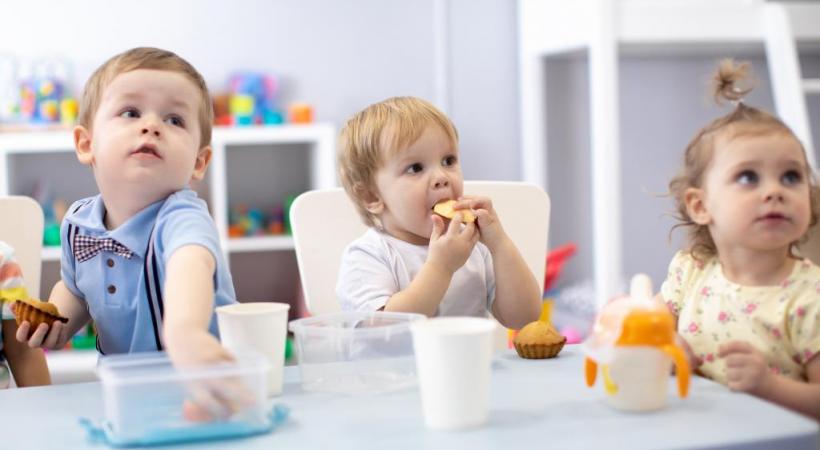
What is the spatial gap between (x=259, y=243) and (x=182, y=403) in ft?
7.16

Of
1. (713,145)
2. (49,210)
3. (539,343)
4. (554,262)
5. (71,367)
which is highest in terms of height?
(713,145)

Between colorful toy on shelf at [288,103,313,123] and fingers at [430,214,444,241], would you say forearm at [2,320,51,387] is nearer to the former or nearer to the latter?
fingers at [430,214,444,241]

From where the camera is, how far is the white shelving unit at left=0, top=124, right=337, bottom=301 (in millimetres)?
2779

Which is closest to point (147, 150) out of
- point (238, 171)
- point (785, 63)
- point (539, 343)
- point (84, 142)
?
point (84, 142)

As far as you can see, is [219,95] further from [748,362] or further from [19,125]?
[748,362]

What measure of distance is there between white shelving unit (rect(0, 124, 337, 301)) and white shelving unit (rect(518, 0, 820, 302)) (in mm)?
796

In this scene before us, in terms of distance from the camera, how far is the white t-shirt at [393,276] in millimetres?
1222

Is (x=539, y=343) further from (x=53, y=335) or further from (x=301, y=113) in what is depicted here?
(x=301, y=113)

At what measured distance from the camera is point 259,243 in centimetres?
291

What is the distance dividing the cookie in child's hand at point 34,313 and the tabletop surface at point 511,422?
11cm

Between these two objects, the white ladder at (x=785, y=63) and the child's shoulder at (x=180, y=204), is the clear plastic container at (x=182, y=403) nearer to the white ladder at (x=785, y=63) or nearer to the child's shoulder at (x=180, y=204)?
the child's shoulder at (x=180, y=204)

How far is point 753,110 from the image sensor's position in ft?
3.47

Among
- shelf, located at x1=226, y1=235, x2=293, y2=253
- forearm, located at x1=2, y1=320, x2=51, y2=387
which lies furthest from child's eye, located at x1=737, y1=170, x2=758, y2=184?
shelf, located at x1=226, y1=235, x2=293, y2=253

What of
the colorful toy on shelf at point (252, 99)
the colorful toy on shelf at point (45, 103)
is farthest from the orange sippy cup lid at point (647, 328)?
the colorful toy on shelf at point (45, 103)
